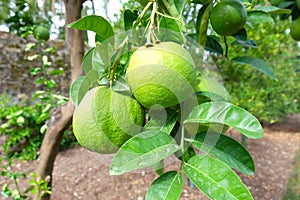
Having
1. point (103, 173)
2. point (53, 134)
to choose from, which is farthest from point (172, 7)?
point (103, 173)

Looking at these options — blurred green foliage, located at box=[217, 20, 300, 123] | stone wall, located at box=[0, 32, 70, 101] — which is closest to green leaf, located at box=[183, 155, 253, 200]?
blurred green foliage, located at box=[217, 20, 300, 123]

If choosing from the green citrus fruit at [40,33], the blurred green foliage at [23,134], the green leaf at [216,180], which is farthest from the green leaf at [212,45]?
the blurred green foliage at [23,134]

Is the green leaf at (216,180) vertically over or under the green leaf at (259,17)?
under

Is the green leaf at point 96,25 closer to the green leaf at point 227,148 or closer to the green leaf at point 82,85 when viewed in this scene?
the green leaf at point 82,85

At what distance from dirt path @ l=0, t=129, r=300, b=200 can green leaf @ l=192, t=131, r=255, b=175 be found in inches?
55.3

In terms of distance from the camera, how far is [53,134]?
1.04 meters

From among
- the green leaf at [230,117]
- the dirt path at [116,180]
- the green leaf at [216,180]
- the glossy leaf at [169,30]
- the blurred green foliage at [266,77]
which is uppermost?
the glossy leaf at [169,30]

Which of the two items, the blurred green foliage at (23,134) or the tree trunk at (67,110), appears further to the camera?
the blurred green foliage at (23,134)

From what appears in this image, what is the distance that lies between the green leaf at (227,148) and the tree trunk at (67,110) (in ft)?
1.63

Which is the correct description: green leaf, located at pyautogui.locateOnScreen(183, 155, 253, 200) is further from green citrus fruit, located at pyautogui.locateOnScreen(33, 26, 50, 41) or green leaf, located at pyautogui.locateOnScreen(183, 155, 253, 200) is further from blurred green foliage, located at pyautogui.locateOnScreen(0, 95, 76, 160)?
blurred green foliage, located at pyautogui.locateOnScreen(0, 95, 76, 160)

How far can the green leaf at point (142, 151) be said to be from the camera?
34 centimetres

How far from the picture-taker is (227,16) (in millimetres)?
491

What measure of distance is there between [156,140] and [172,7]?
0.25 meters

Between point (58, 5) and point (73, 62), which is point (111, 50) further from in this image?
point (58, 5)
